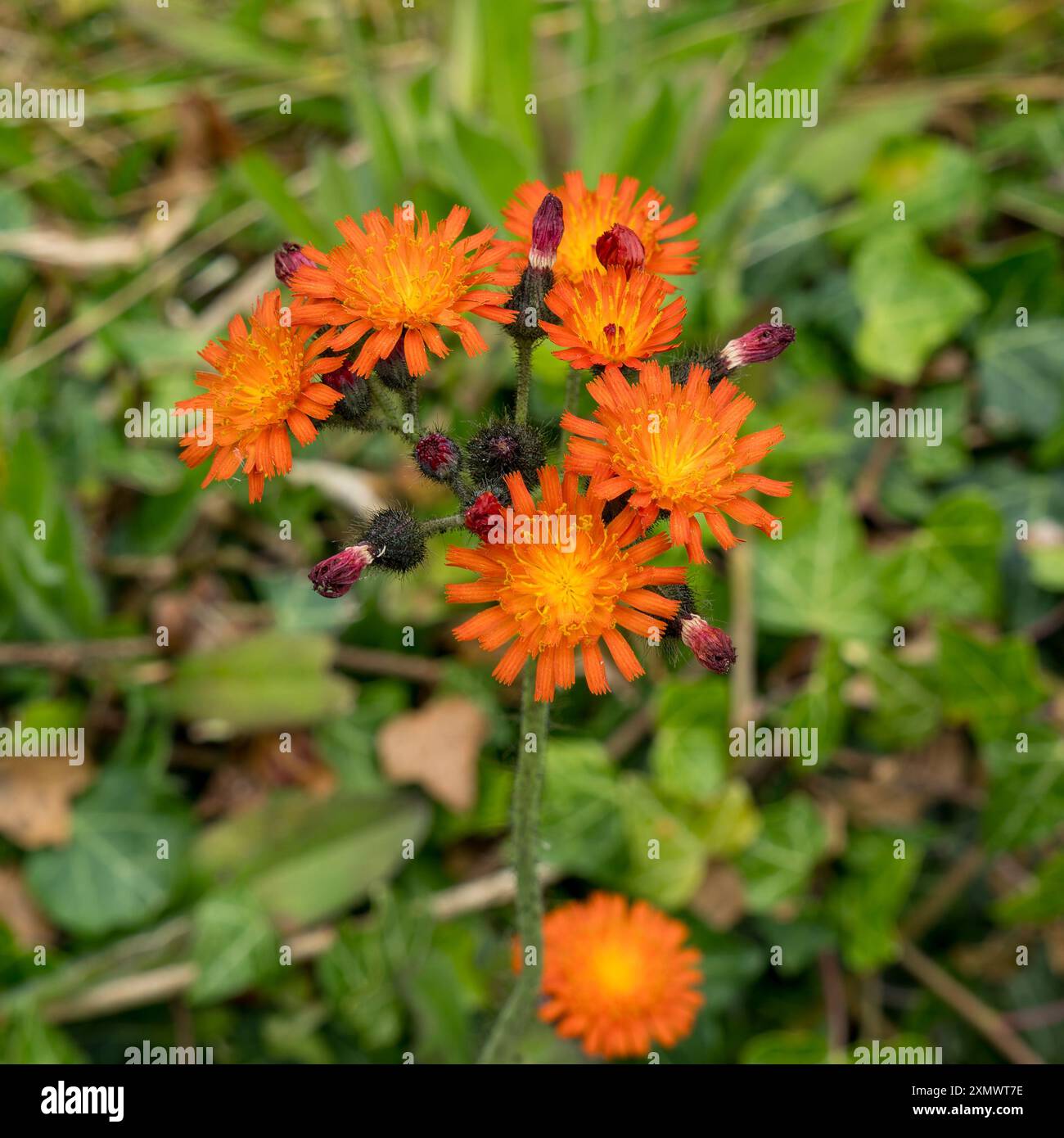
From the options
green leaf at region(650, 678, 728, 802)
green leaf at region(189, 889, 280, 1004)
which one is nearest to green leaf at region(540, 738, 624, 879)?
green leaf at region(650, 678, 728, 802)

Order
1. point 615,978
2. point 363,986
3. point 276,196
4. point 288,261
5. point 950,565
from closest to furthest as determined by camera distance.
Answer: point 288,261 < point 615,978 < point 363,986 < point 950,565 < point 276,196

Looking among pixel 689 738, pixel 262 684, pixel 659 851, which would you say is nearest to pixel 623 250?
pixel 689 738

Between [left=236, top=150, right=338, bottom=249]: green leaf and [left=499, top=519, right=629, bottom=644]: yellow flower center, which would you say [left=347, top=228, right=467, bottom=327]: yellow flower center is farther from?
[left=236, top=150, right=338, bottom=249]: green leaf

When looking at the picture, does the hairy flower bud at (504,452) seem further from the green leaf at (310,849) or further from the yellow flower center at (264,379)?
the green leaf at (310,849)

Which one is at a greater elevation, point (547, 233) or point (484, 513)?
point (547, 233)

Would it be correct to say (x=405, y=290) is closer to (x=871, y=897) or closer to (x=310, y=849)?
(x=310, y=849)

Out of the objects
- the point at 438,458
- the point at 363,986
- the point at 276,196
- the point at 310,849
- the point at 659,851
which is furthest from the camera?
the point at 276,196
